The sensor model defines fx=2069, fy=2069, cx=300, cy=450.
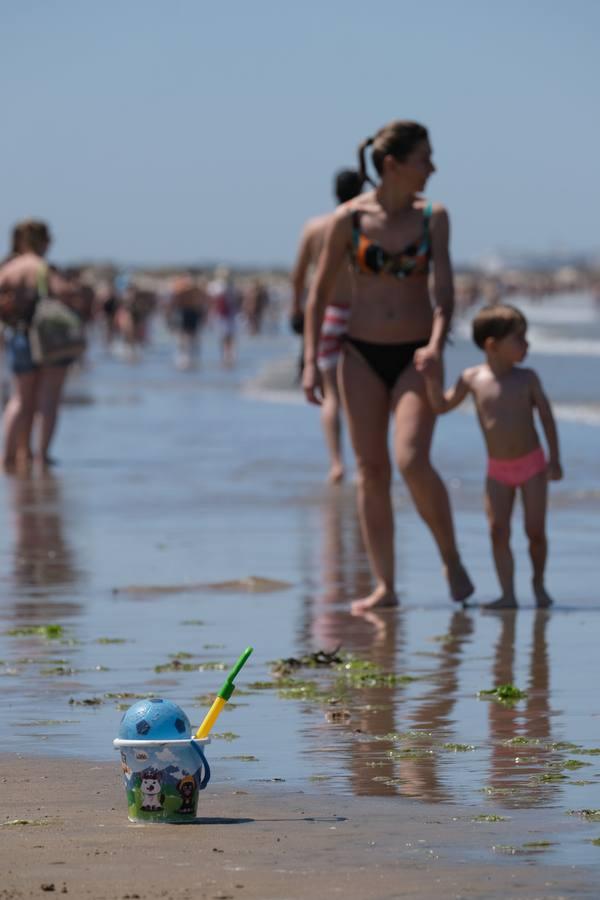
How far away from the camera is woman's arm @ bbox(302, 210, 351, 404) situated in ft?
26.2

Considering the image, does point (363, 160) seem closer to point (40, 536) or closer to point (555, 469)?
point (555, 469)

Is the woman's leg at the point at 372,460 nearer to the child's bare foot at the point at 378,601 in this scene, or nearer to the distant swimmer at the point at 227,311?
the child's bare foot at the point at 378,601

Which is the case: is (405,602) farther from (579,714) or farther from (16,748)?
(16,748)

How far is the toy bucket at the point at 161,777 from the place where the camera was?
14.4ft

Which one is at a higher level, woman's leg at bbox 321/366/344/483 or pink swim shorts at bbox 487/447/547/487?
pink swim shorts at bbox 487/447/547/487

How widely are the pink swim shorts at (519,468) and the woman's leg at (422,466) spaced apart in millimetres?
241

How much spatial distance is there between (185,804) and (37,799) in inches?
16.7

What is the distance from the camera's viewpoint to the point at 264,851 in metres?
4.15

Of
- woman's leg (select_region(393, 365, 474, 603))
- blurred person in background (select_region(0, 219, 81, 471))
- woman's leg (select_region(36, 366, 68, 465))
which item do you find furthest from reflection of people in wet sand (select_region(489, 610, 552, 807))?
woman's leg (select_region(36, 366, 68, 465))

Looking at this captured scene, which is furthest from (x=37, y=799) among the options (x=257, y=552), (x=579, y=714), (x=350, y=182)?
(x=350, y=182)

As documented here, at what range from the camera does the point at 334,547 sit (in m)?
10.1

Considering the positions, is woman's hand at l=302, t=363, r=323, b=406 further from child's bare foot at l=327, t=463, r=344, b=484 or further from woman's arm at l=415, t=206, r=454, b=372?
child's bare foot at l=327, t=463, r=344, b=484

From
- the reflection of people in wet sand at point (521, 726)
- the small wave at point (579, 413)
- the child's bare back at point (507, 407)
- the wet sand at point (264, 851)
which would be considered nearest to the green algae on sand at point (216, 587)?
the child's bare back at point (507, 407)

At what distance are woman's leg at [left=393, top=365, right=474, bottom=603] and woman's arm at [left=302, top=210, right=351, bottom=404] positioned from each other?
349 millimetres
